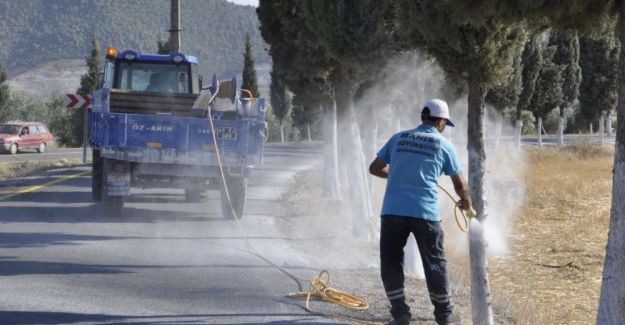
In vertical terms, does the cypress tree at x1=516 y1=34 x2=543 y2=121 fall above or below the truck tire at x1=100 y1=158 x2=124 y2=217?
above

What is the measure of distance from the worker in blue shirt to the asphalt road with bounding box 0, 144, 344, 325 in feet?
2.92

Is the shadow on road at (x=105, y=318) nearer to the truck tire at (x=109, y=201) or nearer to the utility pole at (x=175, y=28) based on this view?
the truck tire at (x=109, y=201)

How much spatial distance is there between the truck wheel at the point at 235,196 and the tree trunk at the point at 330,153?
183 inches

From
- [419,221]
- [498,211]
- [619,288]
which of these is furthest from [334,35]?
[498,211]

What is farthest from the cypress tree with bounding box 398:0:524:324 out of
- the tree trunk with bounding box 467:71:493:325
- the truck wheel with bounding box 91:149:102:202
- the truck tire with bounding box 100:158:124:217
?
the truck wheel with bounding box 91:149:102:202

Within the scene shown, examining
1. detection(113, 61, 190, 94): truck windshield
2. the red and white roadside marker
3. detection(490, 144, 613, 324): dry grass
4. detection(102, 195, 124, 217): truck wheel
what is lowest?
detection(490, 144, 613, 324): dry grass

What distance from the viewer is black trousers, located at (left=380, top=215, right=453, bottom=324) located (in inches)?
278

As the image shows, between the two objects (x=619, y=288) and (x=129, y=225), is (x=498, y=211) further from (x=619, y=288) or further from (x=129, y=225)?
(x=619, y=288)

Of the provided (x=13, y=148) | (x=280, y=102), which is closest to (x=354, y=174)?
(x=13, y=148)

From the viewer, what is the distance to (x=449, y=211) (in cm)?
1958

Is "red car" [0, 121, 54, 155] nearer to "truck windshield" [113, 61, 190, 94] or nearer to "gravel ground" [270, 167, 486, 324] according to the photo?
"gravel ground" [270, 167, 486, 324]

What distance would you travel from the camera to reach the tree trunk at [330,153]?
766 inches

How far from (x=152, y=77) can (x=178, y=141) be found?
127 inches

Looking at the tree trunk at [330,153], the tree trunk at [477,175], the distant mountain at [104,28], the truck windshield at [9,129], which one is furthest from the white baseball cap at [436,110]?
the distant mountain at [104,28]
